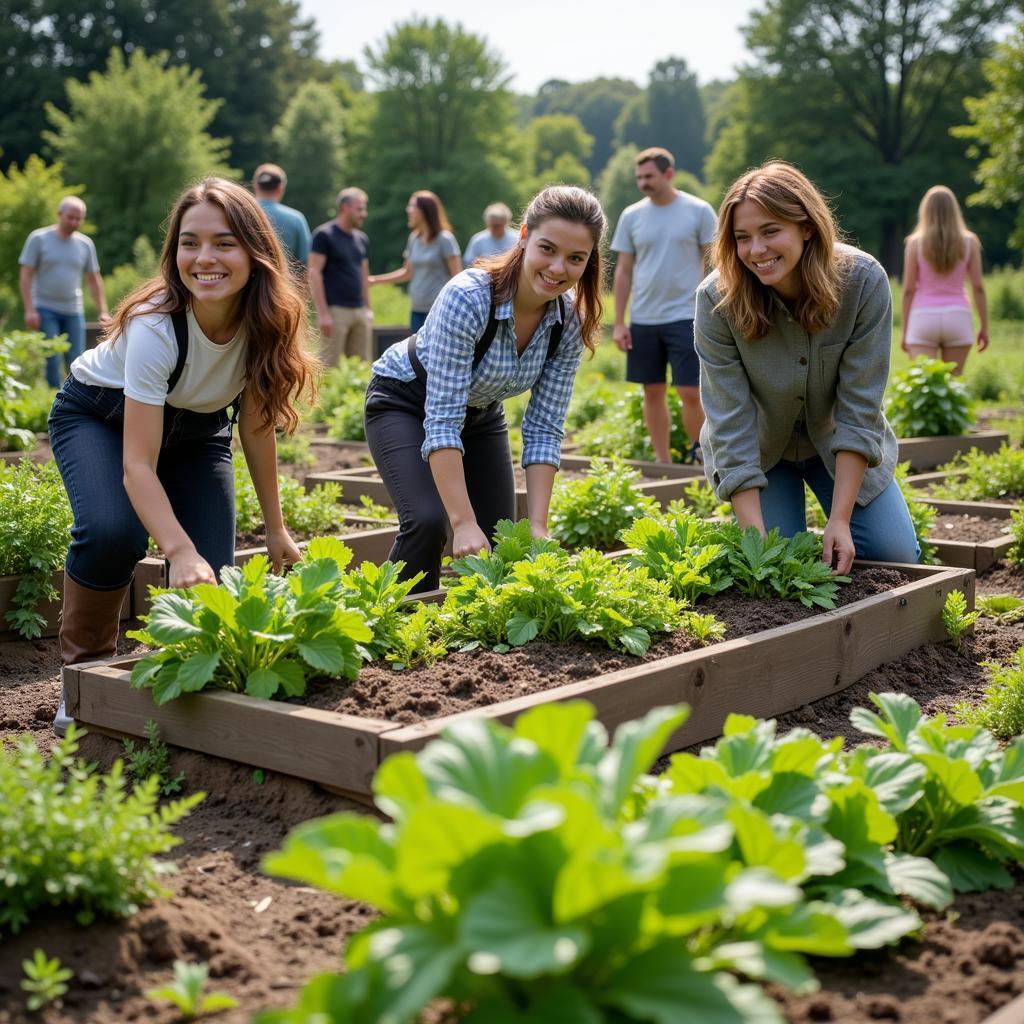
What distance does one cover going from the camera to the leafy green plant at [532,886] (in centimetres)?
164

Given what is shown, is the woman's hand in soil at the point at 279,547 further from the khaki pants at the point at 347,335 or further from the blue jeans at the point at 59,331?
the blue jeans at the point at 59,331

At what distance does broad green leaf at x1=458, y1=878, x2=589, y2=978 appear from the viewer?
154cm

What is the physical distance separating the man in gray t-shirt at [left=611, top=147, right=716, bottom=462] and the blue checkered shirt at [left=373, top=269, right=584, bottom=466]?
3586mm

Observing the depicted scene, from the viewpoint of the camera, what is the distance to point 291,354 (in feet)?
13.3

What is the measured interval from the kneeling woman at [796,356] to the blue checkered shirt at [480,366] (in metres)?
0.60

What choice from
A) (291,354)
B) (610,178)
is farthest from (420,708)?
(610,178)

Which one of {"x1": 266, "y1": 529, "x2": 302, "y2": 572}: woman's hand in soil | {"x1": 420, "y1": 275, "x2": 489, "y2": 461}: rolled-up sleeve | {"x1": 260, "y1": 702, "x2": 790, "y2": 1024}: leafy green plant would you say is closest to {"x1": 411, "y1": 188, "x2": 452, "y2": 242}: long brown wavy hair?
{"x1": 420, "y1": 275, "x2": 489, "y2": 461}: rolled-up sleeve

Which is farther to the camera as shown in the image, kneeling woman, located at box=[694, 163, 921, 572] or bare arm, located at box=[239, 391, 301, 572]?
kneeling woman, located at box=[694, 163, 921, 572]

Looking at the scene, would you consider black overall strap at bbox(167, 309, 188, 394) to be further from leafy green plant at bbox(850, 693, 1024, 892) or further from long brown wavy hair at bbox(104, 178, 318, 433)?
leafy green plant at bbox(850, 693, 1024, 892)

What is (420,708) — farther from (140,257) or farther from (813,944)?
(140,257)

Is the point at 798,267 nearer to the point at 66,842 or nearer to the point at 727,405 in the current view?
the point at 727,405

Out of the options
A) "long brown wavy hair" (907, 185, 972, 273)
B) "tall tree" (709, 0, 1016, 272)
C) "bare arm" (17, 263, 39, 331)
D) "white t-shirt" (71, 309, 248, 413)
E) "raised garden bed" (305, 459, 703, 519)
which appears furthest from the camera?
"tall tree" (709, 0, 1016, 272)

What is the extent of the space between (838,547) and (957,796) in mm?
2091

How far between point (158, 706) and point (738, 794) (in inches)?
72.9
